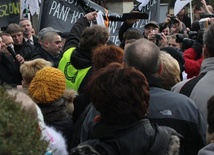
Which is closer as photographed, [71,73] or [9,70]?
[71,73]

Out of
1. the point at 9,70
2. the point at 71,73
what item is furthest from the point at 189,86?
the point at 9,70

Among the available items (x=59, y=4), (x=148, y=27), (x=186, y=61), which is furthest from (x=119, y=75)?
(x=59, y=4)

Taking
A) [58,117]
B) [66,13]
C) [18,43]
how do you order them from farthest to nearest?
[66,13], [18,43], [58,117]

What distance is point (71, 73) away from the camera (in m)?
5.57

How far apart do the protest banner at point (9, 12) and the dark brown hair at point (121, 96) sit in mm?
8038

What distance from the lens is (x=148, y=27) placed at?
8906 mm

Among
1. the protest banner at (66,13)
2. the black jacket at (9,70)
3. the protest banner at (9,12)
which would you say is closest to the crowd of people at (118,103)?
the black jacket at (9,70)

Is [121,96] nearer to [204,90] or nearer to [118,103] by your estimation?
[118,103]

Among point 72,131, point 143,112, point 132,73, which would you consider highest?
point 132,73

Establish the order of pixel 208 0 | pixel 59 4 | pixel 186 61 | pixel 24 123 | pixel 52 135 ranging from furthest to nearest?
1. pixel 208 0
2. pixel 59 4
3. pixel 186 61
4. pixel 52 135
5. pixel 24 123

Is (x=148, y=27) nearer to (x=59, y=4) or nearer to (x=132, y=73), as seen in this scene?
(x=59, y=4)

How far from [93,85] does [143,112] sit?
0.97 feet

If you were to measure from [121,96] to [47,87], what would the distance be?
1.36 metres

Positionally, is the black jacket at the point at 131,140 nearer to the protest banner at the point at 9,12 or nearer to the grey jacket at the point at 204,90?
the grey jacket at the point at 204,90
